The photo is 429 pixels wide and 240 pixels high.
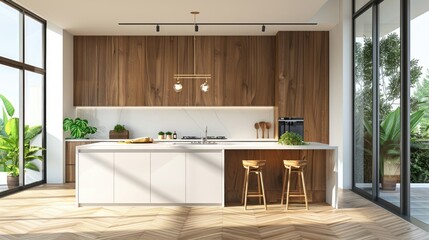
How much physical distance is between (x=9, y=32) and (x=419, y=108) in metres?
5.92

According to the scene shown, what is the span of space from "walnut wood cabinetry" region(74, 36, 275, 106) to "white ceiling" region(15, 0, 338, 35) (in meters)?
0.29

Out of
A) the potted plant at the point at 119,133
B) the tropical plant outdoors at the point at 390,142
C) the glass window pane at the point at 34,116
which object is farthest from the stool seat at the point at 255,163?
the glass window pane at the point at 34,116

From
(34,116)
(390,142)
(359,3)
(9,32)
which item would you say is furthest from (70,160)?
(359,3)

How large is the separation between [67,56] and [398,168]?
20.2ft

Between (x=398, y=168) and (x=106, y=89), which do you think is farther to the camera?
(x=106, y=89)

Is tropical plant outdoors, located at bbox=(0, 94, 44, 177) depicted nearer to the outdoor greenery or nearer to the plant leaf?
the plant leaf

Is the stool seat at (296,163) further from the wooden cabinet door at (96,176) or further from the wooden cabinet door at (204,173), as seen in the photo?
the wooden cabinet door at (96,176)

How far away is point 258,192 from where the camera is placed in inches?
267

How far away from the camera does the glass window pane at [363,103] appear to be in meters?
7.53

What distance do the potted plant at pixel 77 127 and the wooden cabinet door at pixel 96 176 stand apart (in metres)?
2.58

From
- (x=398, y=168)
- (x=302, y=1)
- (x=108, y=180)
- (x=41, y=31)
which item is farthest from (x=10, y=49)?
(x=398, y=168)

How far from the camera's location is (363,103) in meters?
7.83

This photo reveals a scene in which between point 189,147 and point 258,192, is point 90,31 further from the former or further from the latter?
point 258,192

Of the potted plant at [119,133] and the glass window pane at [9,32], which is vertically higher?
the glass window pane at [9,32]
